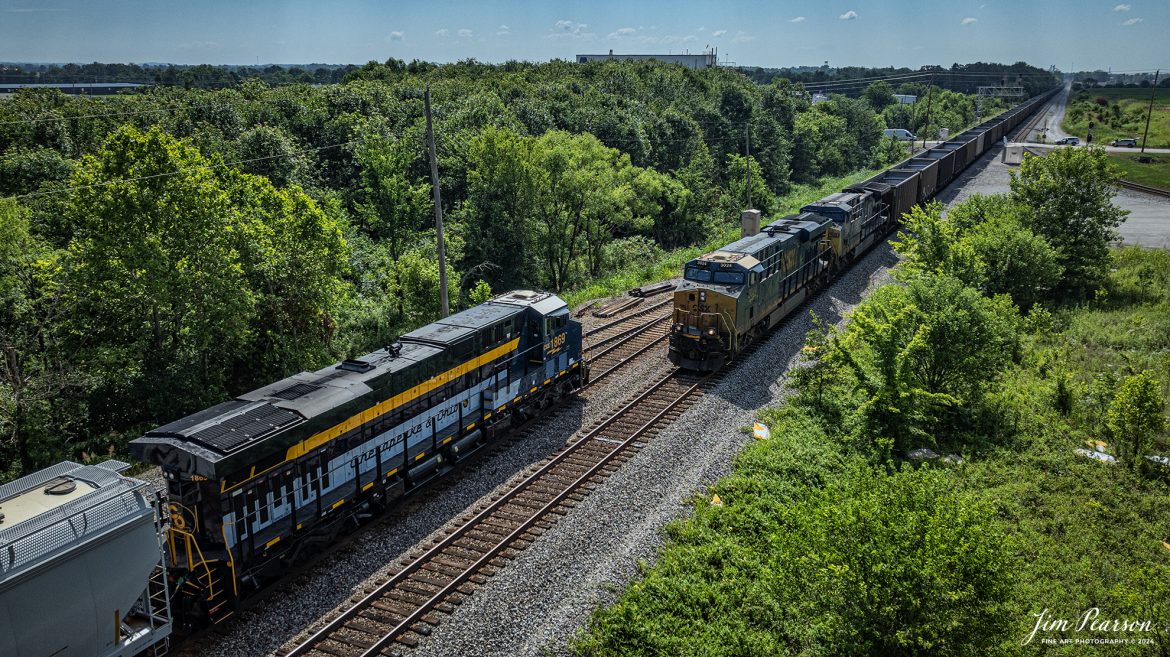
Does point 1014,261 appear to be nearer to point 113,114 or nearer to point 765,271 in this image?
point 765,271

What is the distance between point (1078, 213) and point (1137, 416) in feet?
68.7

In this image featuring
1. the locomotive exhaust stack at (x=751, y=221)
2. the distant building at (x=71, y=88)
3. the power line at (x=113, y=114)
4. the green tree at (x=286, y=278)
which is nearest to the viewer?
the green tree at (x=286, y=278)

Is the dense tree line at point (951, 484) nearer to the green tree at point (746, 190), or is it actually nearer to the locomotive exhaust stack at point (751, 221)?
the locomotive exhaust stack at point (751, 221)

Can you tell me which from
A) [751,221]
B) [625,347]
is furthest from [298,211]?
[751,221]

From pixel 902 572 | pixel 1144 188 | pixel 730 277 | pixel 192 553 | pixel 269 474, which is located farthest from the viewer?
pixel 1144 188

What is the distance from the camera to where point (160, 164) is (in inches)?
904

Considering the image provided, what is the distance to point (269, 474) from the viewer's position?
1503cm

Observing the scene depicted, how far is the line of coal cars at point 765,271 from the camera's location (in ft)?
90.7

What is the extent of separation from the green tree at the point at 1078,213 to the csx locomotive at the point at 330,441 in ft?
94.2

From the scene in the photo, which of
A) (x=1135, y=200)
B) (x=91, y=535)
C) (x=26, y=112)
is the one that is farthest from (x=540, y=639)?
(x=1135, y=200)

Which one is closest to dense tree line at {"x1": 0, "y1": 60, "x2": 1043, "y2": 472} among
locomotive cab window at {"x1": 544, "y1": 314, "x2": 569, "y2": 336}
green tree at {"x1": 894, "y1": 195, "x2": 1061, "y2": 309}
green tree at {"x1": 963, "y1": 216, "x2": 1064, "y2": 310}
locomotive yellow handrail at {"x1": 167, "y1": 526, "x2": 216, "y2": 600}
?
locomotive cab window at {"x1": 544, "y1": 314, "x2": 569, "y2": 336}

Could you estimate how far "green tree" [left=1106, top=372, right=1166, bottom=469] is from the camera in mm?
21000

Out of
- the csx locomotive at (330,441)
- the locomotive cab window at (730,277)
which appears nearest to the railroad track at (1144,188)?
the locomotive cab window at (730,277)

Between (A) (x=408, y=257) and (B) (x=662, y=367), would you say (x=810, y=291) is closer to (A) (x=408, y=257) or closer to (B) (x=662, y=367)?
(B) (x=662, y=367)
